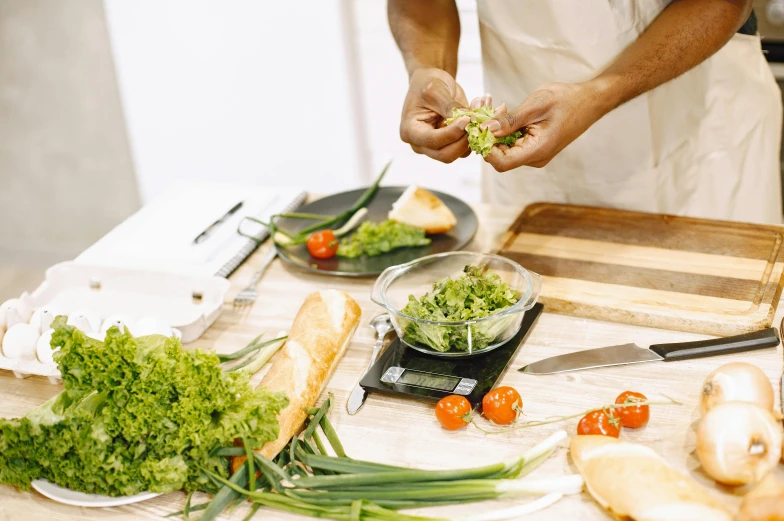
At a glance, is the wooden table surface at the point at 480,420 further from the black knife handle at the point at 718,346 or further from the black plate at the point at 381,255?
the black plate at the point at 381,255

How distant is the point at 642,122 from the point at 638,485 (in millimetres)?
1315

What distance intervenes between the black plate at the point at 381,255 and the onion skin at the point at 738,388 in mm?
850

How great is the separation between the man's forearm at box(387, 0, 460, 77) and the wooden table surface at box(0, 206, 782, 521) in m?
0.78

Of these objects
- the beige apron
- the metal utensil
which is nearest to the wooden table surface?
the metal utensil

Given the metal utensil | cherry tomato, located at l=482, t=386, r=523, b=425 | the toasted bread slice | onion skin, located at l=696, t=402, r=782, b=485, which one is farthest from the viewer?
the toasted bread slice

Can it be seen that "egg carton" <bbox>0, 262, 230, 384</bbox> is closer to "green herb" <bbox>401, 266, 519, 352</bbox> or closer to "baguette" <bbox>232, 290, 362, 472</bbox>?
"baguette" <bbox>232, 290, 362, 472</bbox>

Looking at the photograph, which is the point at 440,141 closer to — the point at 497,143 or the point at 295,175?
the point at 497,143

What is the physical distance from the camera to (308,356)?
157cm

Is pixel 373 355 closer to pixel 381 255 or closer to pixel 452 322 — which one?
pixel 452 322

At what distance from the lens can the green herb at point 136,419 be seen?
4.11ft

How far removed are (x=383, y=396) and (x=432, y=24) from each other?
1211mm

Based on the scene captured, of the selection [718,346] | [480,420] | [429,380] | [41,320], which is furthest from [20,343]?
[718,346]

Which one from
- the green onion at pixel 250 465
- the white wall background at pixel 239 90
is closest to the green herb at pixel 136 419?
the green onion at pixel 250 465

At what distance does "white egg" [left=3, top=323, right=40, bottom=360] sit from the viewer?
1665 mm
